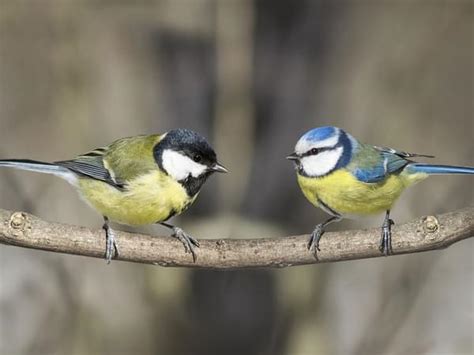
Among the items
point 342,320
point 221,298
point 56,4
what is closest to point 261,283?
point 221,298

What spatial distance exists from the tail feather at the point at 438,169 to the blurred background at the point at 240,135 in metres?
0.90

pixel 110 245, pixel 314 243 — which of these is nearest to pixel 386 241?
pixel 314 243

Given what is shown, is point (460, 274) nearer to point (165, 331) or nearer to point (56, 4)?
point (165, 331)

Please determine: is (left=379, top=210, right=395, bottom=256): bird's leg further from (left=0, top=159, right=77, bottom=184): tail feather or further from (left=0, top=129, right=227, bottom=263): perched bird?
(left=0, top=159, right=77, bottom=184): tail feather

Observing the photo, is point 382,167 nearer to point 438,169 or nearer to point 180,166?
point 438,169

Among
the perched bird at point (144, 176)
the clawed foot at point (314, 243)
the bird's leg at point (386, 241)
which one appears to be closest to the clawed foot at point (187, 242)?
the perched bird at point (144, 176)

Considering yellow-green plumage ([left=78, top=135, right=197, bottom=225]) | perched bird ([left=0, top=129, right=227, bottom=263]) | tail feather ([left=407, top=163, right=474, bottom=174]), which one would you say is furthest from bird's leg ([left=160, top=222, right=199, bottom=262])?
tail feather ([left=407, top=163, right=474, bottom=174])

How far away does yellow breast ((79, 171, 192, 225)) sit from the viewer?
1.77 metres

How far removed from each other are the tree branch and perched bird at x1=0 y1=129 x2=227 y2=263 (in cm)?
3

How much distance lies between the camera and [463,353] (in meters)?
3.26

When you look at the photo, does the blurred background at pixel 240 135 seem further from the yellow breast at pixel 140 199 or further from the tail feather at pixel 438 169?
the tail feather at pixel 438 169

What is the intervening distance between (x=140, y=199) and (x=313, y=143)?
18.2 inches

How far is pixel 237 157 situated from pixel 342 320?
1046 millimetres

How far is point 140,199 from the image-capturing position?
5.93 ft
